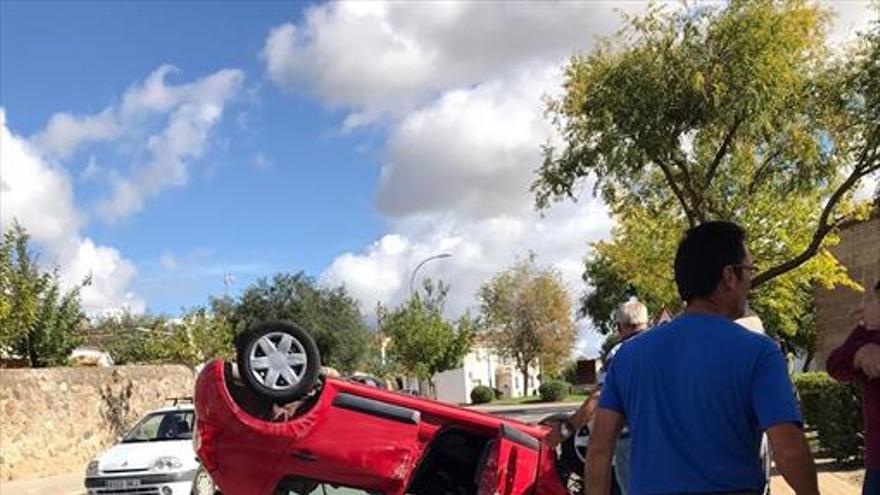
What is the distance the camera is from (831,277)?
2189cm

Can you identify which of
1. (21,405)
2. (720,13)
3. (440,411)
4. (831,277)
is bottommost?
(440,411)

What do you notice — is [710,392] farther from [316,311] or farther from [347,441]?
[316,311]

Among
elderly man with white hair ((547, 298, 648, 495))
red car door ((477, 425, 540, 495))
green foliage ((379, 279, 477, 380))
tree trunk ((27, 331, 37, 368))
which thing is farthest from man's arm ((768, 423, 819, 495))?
green foliage ((379, 279, 477, 380))

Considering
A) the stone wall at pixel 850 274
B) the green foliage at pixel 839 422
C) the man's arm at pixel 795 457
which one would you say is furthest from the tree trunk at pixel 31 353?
the man's arm at pixel 795 457

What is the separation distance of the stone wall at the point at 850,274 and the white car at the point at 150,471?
14347mm

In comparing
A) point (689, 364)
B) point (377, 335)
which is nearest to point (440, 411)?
point (689, 364)

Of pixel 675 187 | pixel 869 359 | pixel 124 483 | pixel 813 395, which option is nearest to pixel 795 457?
pixel 869 359

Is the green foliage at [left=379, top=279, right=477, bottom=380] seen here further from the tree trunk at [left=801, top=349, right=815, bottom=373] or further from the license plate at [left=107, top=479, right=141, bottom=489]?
the license plate at [left=107, top=479, right=141, bottom=489]

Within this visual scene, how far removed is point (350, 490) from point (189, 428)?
9.95 metres

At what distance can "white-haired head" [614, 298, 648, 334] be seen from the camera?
251 inches

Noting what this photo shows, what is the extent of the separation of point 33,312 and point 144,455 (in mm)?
12602

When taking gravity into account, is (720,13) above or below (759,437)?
above

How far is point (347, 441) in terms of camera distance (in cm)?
576

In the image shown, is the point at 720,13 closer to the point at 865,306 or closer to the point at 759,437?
the point at 865,306
